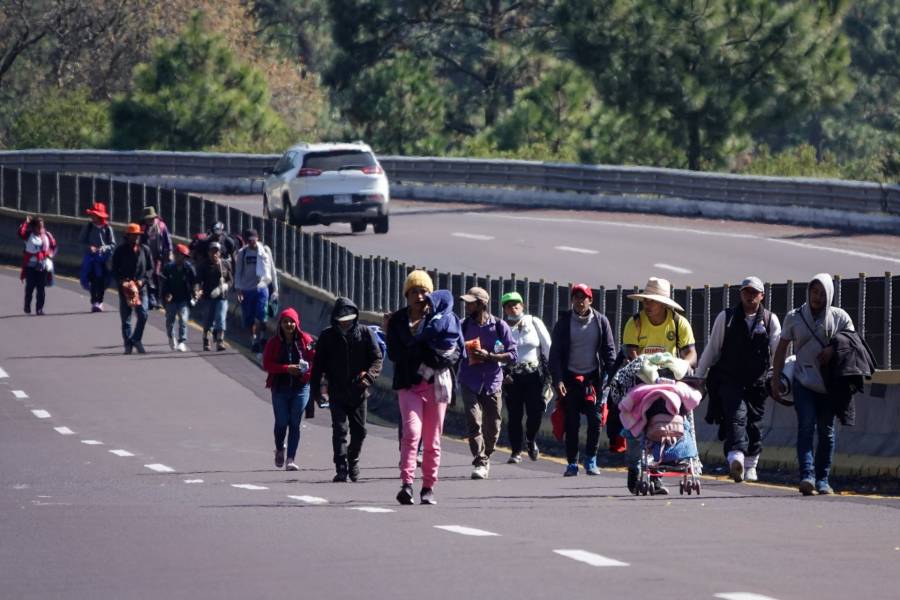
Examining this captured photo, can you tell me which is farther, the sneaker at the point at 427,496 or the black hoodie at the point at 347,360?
the black hoodie at the point at 347,360

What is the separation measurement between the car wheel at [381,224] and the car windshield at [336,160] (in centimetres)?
134

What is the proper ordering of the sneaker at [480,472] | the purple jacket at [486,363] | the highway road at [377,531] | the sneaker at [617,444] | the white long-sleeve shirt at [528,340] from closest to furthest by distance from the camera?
the highway road at [377,531] < the sneaker at [617,444] < the sneaker at [480,472] < the purple jacket at [486,363] < the white long-sleeve shirt at [528,340]

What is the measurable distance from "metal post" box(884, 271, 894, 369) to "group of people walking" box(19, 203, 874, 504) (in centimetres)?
93

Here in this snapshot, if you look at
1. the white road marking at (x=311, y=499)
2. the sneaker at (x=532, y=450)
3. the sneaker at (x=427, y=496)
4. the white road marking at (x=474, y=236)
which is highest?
the white road marking at (x=474, y=236)

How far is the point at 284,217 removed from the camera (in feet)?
144

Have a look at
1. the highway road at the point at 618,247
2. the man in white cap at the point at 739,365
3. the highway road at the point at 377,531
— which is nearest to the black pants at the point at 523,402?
the highway road at the point at 377,531

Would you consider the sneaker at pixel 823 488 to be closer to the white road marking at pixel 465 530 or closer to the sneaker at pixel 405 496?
the sneaker at pixel 405 496

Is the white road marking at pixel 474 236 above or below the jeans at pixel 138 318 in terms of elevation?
above

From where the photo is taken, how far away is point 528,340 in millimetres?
19828

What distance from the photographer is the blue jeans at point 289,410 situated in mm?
19953

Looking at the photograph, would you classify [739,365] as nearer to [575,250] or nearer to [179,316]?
[179,316]

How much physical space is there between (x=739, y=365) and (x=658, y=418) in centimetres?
152

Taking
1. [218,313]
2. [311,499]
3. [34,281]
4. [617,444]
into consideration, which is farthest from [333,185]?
[311,499]

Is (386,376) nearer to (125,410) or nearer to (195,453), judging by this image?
(125,410)
